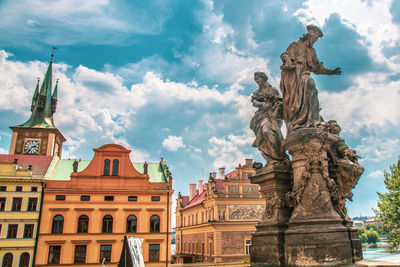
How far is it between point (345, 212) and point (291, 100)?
8.01ft

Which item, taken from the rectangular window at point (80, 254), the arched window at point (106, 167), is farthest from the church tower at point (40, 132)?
the rectangular window at point (80, 254)

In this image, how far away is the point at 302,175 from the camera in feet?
19.2

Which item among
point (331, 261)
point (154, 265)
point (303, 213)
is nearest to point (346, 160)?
point (303, 213)

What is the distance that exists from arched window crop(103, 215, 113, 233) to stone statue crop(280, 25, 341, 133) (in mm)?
29081

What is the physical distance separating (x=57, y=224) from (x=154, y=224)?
30.9ft

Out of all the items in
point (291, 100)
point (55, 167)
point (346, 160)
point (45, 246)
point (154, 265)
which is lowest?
point (154, 265)

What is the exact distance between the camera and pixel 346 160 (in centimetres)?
630

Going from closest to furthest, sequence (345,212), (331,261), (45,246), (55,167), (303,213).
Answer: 1. (331,261)
2. (303,213)
3. (345,212)
4. (45,246)
5. (55,167)

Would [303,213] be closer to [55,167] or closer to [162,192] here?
[162,192]

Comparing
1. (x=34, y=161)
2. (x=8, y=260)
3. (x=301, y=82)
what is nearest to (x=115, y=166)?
(x=34, y=161)

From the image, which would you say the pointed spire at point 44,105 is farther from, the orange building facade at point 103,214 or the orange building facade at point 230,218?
the orange building facade at point 230,218

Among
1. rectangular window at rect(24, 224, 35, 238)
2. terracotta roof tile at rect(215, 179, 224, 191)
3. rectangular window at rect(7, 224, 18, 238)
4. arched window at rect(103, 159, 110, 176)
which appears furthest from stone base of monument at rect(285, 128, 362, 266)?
terracotta roof tile at rect(215, 179, 224, 191)

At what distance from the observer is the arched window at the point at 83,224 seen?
31.7 meters

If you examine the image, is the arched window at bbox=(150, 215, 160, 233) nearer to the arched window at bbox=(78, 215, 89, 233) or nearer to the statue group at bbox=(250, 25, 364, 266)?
the arched window at bbox=(78, 215, 89, 233)
